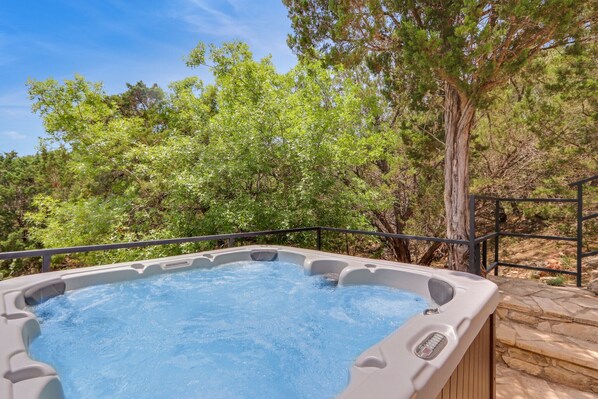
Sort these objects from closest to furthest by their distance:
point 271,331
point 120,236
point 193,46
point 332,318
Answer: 1. point 271,331
2. point 332,318
3. point 120,236
4. point 193,46

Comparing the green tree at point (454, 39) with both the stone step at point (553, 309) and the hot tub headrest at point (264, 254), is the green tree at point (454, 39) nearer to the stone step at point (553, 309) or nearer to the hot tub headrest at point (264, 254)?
the stone step at point (553, 309)

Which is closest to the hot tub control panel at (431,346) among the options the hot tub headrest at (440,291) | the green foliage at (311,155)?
the hot tub headrest at (440,291)

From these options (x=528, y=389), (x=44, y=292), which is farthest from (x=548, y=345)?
(x=44, y=292)

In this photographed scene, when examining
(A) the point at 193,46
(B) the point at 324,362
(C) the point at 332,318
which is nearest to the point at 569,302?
(C) the point at 332,318

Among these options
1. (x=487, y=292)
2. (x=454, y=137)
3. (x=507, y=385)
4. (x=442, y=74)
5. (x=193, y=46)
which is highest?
(x=193, y=46)

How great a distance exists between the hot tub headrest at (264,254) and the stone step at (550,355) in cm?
190

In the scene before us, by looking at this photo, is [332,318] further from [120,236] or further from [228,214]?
[120,236]

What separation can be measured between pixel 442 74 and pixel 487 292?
230 centimetres

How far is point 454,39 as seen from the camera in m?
2.80

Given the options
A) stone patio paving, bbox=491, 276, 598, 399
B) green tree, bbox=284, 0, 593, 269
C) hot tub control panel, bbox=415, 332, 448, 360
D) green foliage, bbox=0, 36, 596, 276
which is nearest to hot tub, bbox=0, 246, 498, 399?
hot tub control panel, bbox=415, 332, 448, 360

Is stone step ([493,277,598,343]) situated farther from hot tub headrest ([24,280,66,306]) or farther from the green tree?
hot tub headrest ([24,280,66,306])

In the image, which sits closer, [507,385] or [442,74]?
[507,385]

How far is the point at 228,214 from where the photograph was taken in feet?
14.6

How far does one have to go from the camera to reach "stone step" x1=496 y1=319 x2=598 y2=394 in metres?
1.90
